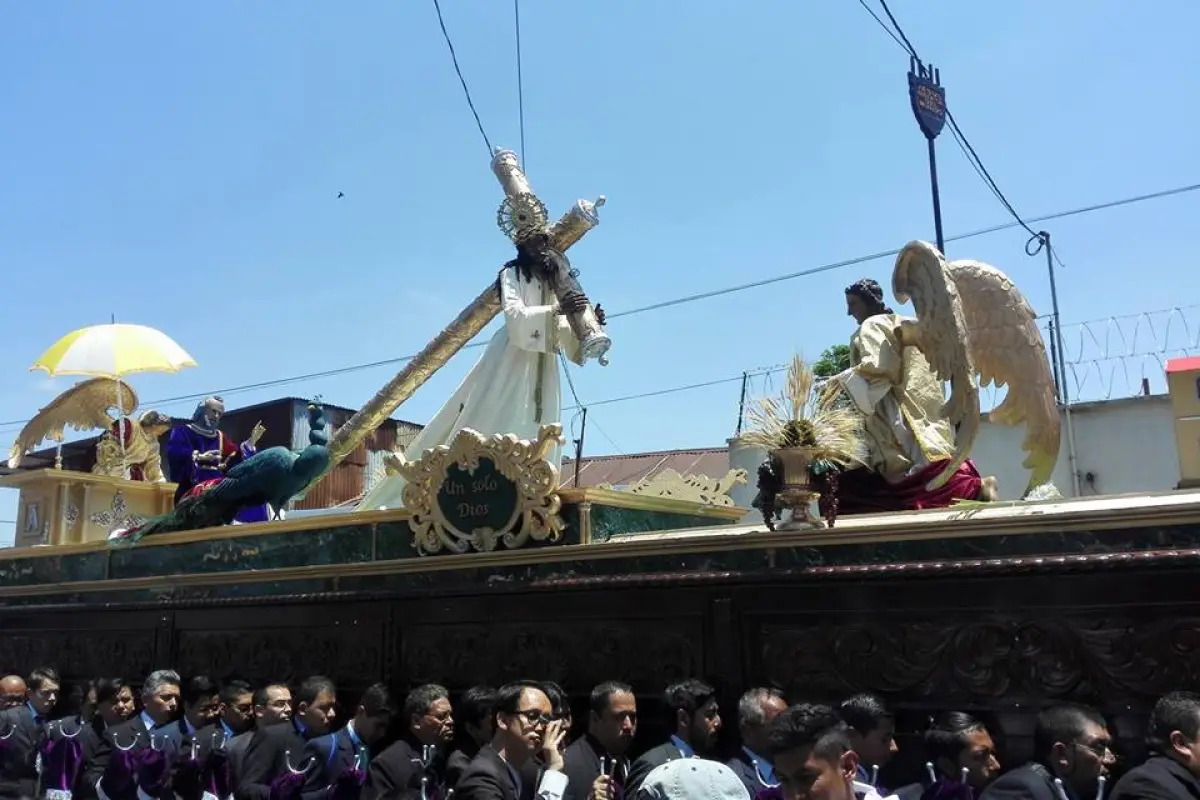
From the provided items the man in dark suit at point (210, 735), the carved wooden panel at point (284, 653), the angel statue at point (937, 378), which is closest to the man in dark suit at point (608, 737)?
the angel statue at point (937, 378)

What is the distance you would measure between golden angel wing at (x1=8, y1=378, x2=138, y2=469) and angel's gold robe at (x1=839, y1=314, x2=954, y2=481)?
701cm

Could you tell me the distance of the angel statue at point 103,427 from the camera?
32.5ft

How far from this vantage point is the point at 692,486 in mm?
7219

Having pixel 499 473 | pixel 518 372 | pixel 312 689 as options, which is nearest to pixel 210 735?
pixel 312 689

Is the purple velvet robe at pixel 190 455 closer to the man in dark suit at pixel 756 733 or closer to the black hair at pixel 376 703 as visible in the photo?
the black hair at pixel 376 703

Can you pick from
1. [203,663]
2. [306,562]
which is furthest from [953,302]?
[203,663]

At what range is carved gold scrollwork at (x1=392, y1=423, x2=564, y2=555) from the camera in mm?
5969

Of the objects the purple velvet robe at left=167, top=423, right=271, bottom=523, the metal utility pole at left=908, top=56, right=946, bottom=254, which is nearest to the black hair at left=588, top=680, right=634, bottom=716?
the purple velvet robe at left=167, top=423, right=271, bottom=523

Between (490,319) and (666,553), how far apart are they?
9.63 ft

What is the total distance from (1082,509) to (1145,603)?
447 millimetres

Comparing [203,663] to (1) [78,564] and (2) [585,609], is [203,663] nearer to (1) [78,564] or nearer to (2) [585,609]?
(1) [78,564]

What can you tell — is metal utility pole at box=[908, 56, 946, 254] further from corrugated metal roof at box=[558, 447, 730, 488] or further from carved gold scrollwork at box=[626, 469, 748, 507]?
carved gold scrollwork at box=[626, 469, 748, 507]

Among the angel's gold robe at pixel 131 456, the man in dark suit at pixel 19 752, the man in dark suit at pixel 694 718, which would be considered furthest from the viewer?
the angel's gold robe at pixel 131 456

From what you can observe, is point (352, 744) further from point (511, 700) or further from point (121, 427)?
point (121, 427)
